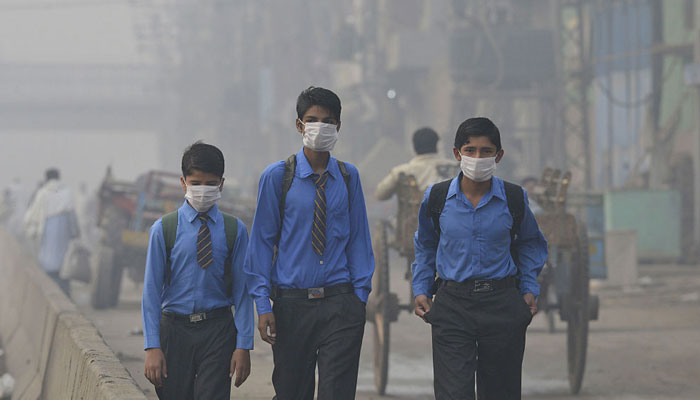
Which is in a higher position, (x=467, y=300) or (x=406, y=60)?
(x=406, y=60)

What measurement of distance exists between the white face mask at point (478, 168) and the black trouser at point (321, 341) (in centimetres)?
70

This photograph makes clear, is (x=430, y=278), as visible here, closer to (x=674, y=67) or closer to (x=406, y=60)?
(x=674, y=67)

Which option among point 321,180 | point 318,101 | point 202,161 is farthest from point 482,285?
point 202,161

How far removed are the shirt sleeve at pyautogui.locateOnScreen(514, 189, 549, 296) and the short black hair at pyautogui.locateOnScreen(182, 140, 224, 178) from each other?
130 cm

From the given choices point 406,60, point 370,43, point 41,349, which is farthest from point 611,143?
point 41,349

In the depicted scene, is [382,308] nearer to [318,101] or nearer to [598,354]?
[598,354]

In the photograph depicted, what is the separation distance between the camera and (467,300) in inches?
202

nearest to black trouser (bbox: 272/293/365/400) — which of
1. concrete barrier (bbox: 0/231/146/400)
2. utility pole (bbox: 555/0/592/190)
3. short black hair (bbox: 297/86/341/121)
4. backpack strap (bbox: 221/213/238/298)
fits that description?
backpack strap (bbox: 221/213/238/298)

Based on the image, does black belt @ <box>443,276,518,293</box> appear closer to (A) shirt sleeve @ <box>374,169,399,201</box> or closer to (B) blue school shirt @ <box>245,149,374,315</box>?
(B) blue school shirt @ <box>245,149,374,315</box>

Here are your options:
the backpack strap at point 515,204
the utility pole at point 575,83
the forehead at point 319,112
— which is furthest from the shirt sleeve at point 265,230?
the utility pole at point 575,83

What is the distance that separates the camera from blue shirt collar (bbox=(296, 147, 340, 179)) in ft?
17.0

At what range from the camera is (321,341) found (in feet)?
16.8

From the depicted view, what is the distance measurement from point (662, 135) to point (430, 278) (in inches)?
888

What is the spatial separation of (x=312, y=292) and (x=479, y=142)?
926mm
